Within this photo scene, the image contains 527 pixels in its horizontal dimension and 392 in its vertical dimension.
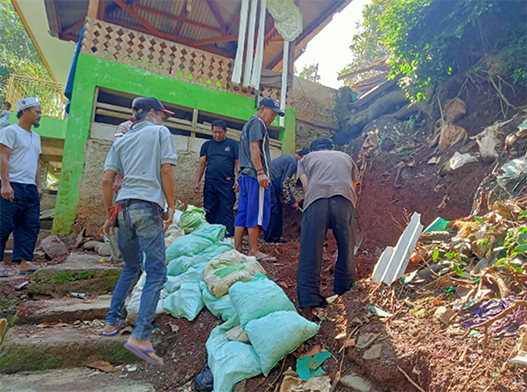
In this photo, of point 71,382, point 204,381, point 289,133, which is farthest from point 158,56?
point 204,381

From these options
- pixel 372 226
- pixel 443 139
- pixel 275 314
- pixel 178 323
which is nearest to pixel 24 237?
pixel 178 323

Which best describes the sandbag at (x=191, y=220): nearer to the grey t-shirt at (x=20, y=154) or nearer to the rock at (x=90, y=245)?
the rock at (x=90, y=245)

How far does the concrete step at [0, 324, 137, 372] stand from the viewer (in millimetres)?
2211

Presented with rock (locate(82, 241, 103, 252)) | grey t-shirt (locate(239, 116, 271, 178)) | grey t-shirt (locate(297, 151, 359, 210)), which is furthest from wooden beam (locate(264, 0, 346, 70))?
rock (locate(82, 241, 103, 252))

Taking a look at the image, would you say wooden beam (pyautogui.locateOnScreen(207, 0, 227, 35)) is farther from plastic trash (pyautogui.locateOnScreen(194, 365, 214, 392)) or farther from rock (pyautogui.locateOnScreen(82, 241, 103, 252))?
plastic trash (pyautogui.locateOnScreen(194, 365, 214, 392))

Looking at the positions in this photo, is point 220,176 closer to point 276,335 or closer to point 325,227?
point 325,227

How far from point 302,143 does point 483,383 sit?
6.84 metres

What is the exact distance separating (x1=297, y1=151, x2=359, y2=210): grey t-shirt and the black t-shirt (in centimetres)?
191

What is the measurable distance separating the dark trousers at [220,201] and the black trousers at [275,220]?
0.63m

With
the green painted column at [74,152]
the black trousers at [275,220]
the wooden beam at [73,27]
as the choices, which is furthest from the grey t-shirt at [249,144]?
the wooden beam at [73,27]

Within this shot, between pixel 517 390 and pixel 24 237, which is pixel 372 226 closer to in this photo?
pixel 517 390

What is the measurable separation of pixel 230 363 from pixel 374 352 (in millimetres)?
793

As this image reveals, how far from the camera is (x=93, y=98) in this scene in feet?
19.2

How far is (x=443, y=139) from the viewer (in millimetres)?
5301
